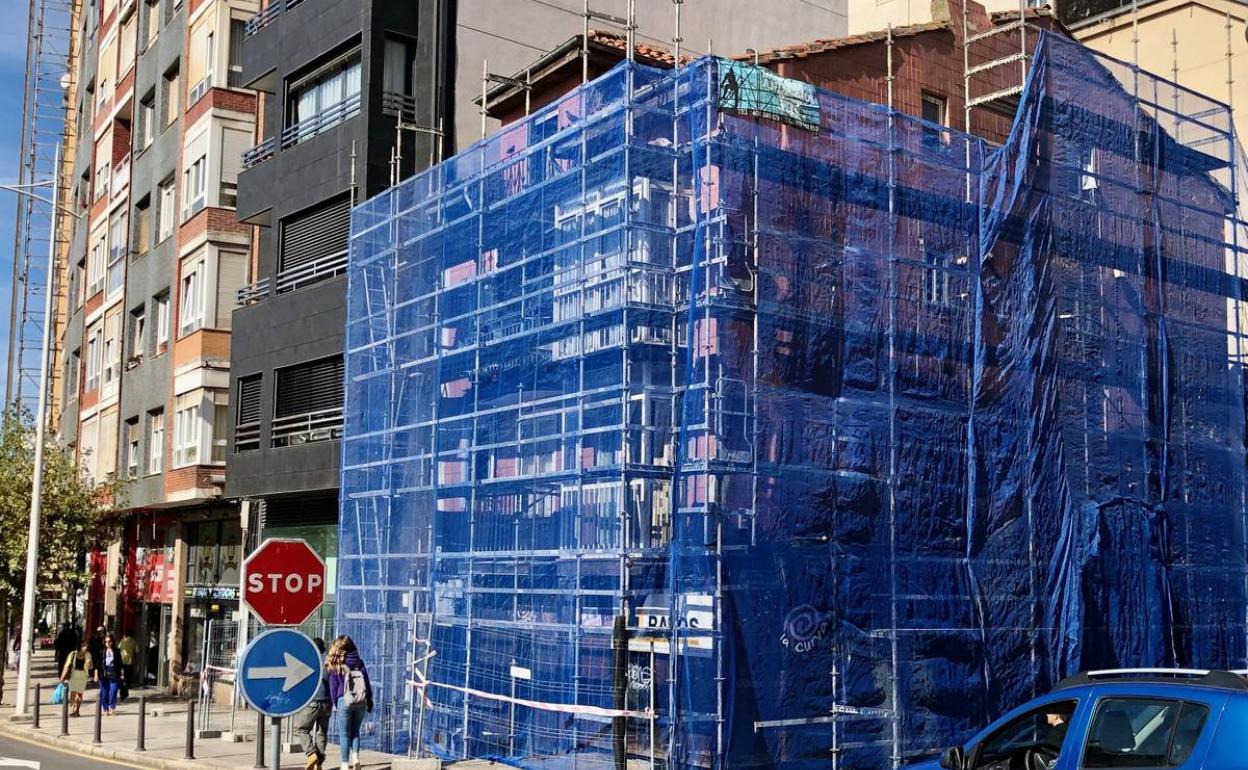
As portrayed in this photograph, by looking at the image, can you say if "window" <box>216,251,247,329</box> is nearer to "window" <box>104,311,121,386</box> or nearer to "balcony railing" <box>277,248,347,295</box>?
"balcony railing" <box>277,248,347,295</box>

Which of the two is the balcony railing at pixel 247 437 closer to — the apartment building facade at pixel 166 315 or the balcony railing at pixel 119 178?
the apartment building facade at pixel 166 315

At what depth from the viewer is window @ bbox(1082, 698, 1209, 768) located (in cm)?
738

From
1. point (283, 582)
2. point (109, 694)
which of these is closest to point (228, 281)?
point (109, 694)

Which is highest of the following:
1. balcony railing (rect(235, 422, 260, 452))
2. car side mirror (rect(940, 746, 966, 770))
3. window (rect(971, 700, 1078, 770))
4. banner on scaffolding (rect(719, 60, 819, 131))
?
banner on scaffolding (rect(719, 60, 819, 131))

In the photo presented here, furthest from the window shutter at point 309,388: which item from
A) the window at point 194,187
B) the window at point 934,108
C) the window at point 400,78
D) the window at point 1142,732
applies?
the window at point 1142,732

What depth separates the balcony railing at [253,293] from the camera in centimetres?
2805

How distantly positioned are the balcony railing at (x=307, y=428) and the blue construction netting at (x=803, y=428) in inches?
230

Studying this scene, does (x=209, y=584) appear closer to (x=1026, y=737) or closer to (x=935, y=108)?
(x=935, y=108)

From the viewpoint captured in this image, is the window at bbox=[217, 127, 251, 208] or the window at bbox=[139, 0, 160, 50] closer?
the window at bbox=[217, 127, 251, 208]

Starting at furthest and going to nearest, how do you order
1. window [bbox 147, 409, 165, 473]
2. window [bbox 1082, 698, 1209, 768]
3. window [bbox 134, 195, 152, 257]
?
window [bbox 134, 195, 152, 257], window [bbox 147, 409, 165, 473], window [bbox 1082, 698, 1209, 768]

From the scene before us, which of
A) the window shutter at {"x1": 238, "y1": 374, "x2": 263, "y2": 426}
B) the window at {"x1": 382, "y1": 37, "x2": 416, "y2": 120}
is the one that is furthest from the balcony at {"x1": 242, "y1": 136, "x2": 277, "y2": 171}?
the window shutter at {"x1": 238, "y1": 374, "x2": 263, "y2": 426}

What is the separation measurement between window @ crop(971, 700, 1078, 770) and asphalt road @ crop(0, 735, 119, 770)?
42.5 ft

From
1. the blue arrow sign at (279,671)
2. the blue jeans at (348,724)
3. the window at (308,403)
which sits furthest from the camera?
the window at (308,403)

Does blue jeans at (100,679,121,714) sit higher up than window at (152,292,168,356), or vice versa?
window at (152,292,168,356)
